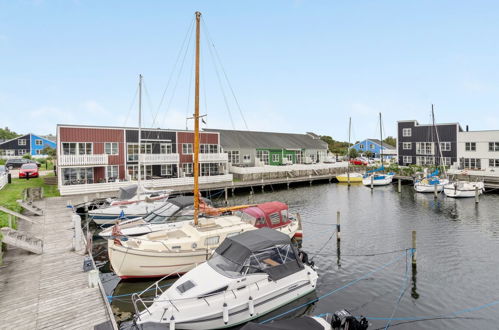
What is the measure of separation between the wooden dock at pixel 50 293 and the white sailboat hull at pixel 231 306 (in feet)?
5.17

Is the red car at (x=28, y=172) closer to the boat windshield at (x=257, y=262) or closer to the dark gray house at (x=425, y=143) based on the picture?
the boat windshield at (x=257, y=262)

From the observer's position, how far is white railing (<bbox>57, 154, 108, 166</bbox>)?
3139 centimetres

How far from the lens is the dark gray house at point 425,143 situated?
52.6 metres

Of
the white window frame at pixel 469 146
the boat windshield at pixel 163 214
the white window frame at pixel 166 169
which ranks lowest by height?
the boat windshield at pixel 163 214

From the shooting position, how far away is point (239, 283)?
1005 cm

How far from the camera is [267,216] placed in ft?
56.5

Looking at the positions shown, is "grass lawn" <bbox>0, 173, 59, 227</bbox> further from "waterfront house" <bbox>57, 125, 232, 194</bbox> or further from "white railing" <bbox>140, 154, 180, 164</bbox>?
"white railing" <bbox>140, 154, 180, 164</bbox>

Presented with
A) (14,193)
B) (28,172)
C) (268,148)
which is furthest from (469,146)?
(28,172)

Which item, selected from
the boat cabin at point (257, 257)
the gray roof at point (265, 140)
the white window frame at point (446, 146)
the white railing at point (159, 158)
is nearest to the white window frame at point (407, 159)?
the white window frame at point (446, 146)

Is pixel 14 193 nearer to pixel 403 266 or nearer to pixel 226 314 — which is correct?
pixel 226 314

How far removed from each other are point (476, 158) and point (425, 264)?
43506mm

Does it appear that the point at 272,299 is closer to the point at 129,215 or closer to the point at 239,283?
the point at 239,283

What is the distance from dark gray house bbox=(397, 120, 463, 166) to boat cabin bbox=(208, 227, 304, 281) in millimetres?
49190

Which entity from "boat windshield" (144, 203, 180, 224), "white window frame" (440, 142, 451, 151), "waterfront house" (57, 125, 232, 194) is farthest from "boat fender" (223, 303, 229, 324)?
"white window frame" (440, 142, 451, 151)
